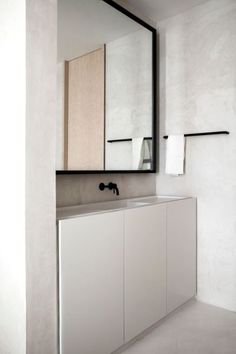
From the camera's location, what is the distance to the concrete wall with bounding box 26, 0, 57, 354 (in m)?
1.32

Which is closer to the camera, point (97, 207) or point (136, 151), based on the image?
point (97, 207)

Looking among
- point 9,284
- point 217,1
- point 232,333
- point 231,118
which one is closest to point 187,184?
point 231,118

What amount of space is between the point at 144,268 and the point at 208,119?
4.16ft

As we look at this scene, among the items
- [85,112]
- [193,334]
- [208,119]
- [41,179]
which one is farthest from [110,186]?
[193,334]

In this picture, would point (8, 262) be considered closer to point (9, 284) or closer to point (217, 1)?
point (9, 284)

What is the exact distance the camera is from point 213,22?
7.72ft

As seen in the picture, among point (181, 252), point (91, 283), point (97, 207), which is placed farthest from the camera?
point (181, 252)

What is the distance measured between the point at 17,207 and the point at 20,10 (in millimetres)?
877

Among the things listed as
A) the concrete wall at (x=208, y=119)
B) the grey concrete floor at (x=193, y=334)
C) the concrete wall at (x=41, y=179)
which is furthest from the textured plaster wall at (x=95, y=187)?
the grey concrete floor at (x=193, y=334)

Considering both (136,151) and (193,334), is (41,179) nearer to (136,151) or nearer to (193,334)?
(136,151)

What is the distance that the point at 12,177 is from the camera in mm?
1380

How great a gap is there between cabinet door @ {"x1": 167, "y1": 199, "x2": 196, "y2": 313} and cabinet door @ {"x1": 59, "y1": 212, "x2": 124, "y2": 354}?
556mm

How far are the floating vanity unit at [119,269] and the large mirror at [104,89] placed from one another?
0.36 m

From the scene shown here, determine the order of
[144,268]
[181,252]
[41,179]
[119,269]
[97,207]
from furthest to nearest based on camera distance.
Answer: [181,252] < [97,207] < [144,268] < [119,269] < [41,179]
